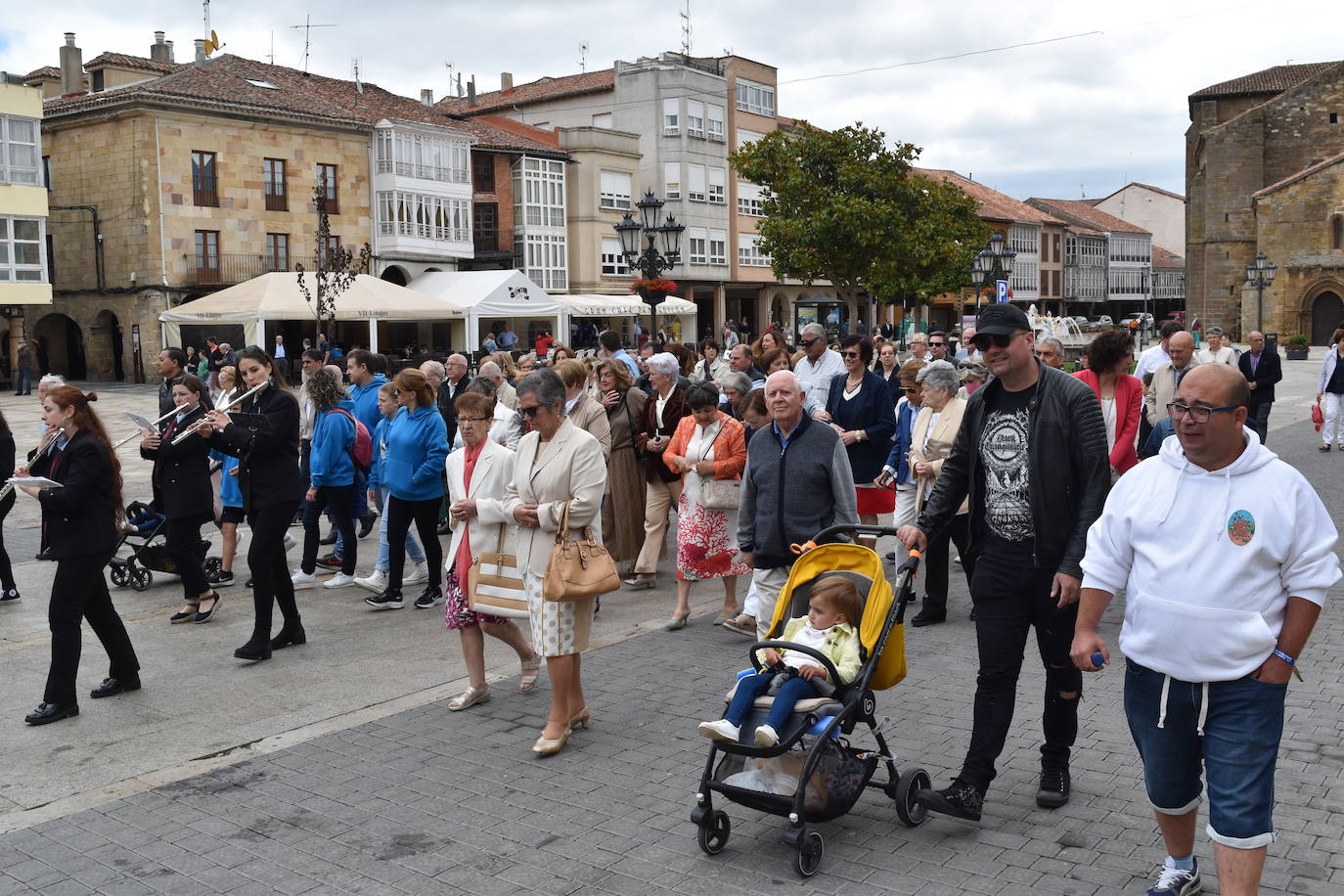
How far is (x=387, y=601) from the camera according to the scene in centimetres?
939

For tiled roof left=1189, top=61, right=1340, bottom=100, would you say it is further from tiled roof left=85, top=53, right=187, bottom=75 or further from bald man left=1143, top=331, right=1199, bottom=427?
bald man left=1143, top=331, right=1199, bottom=427

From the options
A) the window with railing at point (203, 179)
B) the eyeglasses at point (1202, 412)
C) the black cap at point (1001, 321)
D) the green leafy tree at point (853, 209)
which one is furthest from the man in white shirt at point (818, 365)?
the window with railing at point (203, 179)

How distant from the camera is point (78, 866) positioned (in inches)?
188

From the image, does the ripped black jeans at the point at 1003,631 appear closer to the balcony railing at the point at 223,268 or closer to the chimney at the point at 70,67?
the balcony railing at the point at 223,268

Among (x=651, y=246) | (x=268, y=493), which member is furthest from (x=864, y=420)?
(x=651, y=246)

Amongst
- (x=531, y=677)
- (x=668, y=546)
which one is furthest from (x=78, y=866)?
(x=668, y=546)

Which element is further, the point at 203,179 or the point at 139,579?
the point at 203,179

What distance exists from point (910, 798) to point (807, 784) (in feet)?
1.90

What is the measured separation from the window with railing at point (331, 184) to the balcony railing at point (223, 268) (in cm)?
339

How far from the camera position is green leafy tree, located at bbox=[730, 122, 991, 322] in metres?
42.9

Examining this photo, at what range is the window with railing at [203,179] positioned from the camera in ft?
139

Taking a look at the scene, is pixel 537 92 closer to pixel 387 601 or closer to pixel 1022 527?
pixel 387 601

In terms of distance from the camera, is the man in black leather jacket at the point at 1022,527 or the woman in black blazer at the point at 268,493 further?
the woman in black blazer at the point at 268,493

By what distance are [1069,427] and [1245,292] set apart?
62711 mm
